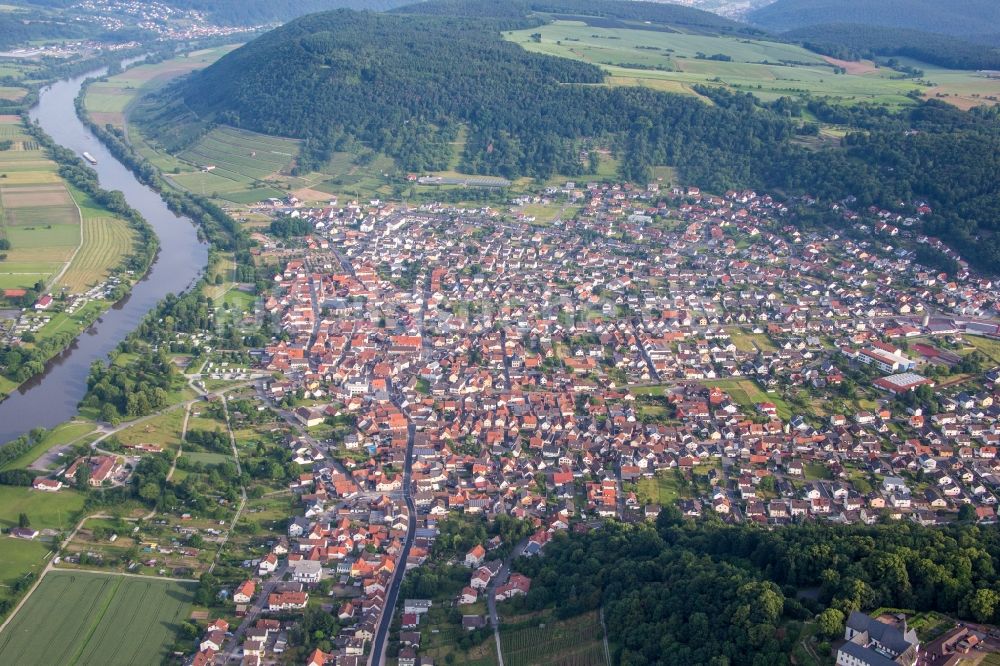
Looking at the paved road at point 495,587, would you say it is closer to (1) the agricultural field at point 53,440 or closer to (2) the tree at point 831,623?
(2) the tree at point 831,623

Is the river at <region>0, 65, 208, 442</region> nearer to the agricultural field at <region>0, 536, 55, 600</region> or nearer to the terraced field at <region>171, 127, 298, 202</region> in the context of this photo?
the terraced field at <region>171, 127, 298, 202</region>

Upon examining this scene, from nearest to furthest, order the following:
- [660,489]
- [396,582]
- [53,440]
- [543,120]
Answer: [396,582], [660,489], [53,440], [543,120]

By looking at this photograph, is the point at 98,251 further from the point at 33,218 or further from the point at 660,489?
the point at 660,489

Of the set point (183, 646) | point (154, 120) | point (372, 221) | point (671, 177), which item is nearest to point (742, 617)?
point (183, 646)

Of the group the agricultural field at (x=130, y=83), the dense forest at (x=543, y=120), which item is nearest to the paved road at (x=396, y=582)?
the dense forest at (x=543, y=120)

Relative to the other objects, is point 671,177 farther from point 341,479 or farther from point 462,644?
point 462,644

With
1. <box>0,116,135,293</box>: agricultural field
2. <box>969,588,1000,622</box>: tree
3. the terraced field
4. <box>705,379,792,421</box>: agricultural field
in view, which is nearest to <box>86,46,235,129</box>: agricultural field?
the terraced field

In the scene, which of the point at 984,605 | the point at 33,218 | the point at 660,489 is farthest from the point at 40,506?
the point at 33,218
